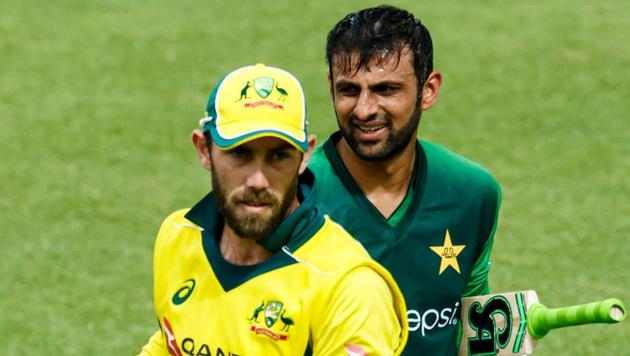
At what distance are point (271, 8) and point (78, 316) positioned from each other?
5.79 m

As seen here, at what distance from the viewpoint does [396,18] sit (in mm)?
5453

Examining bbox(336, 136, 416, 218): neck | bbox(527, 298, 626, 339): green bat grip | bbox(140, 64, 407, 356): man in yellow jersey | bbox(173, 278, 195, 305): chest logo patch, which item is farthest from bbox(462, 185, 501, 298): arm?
bbox(173, 278, 195, 305): chest logo patch

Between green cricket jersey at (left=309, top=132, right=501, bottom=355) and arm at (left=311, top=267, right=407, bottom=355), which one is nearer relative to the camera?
arm at (left=311, top=267, right=407, bottom=355)

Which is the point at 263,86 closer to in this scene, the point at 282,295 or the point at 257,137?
the point at 257,137

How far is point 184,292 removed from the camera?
4422mm

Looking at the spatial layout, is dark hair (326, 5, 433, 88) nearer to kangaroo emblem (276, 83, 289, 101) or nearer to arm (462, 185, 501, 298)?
arm (462, 185, 501, 298)

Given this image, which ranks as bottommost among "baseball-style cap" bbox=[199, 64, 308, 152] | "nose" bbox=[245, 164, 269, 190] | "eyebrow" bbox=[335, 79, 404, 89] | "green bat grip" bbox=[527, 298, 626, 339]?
"green bat grip" bbox=[527, 298, 626, 339]

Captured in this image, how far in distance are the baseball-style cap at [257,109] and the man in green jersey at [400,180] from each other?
1066 mm

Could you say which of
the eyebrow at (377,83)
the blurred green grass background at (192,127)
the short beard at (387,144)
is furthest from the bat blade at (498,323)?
the blurred green grass background at (192,127)

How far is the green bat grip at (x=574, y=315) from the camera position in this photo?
14.9 ft

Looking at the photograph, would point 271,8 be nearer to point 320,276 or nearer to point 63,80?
point 63,80

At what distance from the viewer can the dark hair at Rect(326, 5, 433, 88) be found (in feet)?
17.3

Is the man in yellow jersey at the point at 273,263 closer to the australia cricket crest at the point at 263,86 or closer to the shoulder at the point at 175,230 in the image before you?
the australia cricket crest at the point at 263,86

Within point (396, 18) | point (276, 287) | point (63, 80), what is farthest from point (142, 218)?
point (276, 287)
